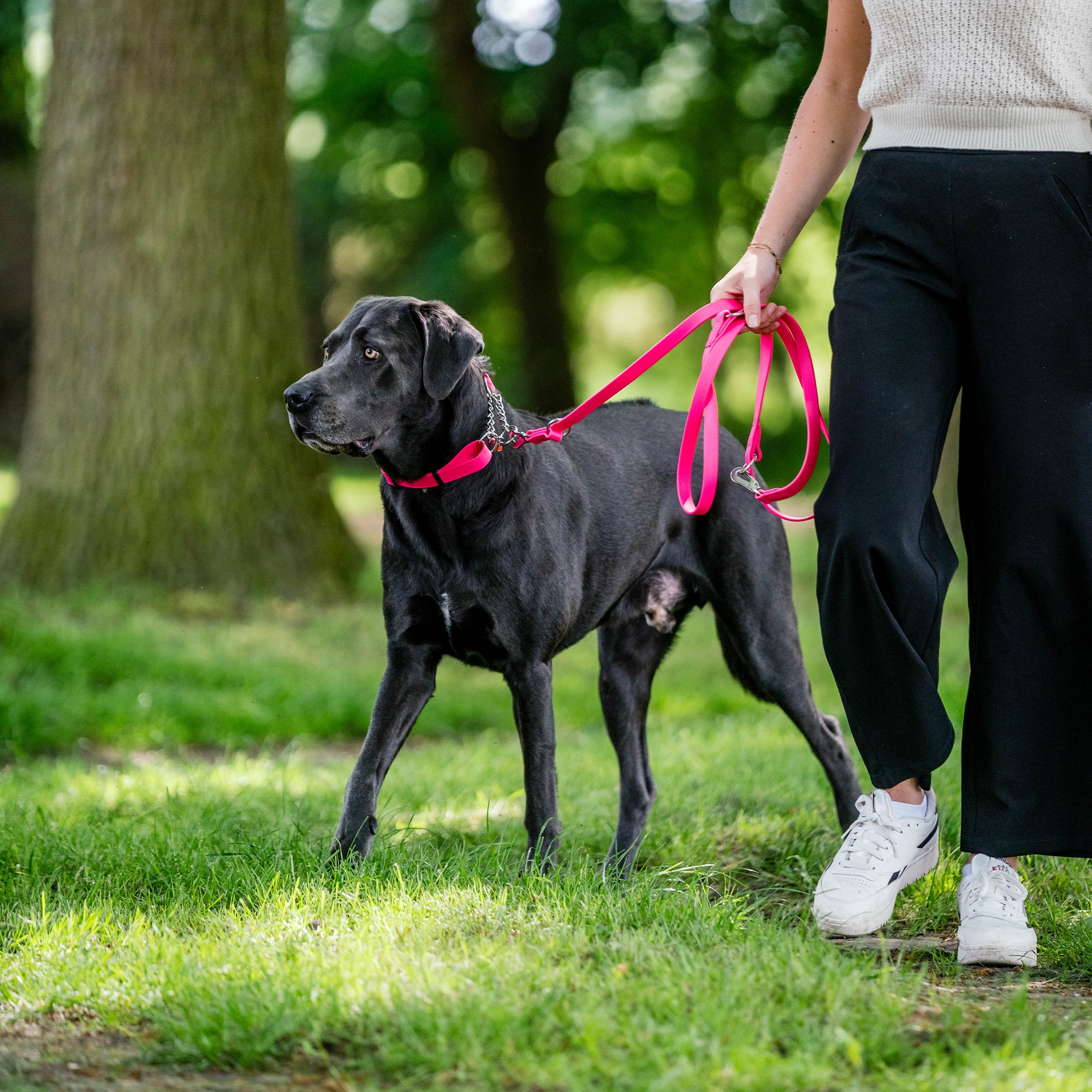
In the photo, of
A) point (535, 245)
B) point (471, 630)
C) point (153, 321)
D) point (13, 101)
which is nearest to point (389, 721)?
point (471, 630)

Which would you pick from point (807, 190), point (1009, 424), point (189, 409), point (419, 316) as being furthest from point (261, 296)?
point (1009, 424)

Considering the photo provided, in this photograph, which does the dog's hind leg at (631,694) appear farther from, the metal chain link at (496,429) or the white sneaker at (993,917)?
the white sneaker at (993,917)

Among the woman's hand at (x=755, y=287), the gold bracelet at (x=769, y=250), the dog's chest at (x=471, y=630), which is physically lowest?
the dog's chest at (x=471, y=630)

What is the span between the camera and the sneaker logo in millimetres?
3047

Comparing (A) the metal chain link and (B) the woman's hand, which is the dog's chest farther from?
(B) the woman's hand

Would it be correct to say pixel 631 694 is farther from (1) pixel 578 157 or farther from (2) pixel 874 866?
(1) pixel 578 157

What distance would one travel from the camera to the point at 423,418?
3.46m

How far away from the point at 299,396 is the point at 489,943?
1.48 m

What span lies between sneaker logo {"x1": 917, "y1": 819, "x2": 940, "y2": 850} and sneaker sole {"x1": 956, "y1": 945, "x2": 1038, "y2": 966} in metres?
0.30

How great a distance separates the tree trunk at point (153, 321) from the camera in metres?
7.64

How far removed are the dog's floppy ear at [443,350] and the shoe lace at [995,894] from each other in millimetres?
1763

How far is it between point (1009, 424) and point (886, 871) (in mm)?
1046

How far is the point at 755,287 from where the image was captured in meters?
3.20

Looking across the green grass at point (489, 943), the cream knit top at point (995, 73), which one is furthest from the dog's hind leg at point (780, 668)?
the cream knit top at point (995, 73)
